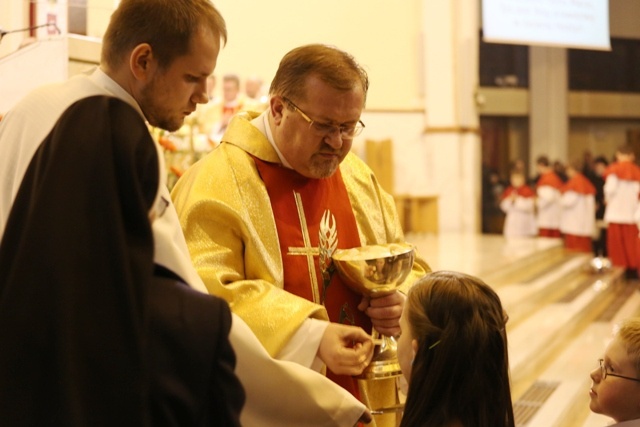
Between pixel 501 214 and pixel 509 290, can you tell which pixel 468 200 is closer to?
pixel 509 290

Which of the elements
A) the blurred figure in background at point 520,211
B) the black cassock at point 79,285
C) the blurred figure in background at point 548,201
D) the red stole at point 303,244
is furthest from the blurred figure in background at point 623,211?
the black cassock at point 79,285

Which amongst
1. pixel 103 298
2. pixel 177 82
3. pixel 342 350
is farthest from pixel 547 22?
pixel 103 298

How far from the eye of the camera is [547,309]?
8.80 meters

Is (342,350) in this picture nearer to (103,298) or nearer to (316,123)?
(316,123)

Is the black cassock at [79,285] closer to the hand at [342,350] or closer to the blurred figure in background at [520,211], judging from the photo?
the hand at [342,350]

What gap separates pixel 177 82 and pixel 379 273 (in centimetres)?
90

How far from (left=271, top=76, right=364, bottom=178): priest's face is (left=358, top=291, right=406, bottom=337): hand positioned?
0.40 metres

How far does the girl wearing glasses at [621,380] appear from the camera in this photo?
2137mm

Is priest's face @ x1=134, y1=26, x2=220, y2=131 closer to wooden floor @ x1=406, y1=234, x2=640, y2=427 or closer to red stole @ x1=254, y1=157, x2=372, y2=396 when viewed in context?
red stole @ x1=254, y1=157, x2=372, y2=396

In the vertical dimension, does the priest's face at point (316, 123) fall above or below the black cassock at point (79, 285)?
above

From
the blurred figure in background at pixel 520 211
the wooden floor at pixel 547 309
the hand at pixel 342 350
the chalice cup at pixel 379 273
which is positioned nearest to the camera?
the hand at pixel 342 350

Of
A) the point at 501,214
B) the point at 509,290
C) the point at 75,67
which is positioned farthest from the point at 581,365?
the point at 501,214

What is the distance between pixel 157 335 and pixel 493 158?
70.2 feet

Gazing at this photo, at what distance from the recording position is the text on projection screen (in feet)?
31.9
